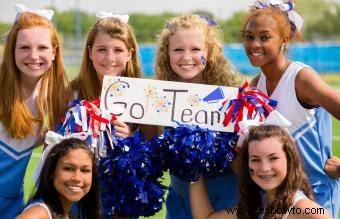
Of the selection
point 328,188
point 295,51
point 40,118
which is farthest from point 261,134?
point 295,51

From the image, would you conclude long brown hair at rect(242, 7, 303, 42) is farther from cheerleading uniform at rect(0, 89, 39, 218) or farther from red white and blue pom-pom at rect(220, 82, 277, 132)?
cheerleading uniform at rect(0, 89, 39, 218)

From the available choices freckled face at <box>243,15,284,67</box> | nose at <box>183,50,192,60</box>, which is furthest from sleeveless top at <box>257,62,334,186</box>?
nose at <box>183,50,192,60</box>

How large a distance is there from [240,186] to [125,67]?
1037 mm

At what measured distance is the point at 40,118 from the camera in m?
4.16

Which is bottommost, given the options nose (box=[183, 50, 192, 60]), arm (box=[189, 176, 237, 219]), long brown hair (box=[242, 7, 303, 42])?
arm (box=[189, 176, 237, 219])

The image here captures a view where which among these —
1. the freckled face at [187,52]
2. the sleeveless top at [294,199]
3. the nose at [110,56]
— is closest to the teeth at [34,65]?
the nose at [110,56]

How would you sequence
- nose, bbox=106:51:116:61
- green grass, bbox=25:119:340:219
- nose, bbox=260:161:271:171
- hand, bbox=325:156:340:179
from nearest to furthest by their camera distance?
nose, bbox=260:161:271:171, hand, bbox=325:156:340:179, nose, bbox=106:51:116:61, green grass, bbox=25:119:340:219

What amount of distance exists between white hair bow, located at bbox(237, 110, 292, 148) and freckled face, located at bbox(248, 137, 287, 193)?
10 cm

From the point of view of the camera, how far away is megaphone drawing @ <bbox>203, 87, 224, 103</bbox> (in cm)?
379

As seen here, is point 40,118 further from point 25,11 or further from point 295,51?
point 295,51

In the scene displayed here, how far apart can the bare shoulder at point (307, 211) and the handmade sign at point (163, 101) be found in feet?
1.96

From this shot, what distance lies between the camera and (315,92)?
375 centimetres

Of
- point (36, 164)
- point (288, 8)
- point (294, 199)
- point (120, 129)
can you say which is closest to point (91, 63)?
point (120, 129)

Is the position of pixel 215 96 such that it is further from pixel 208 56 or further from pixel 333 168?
pixel 333 168
